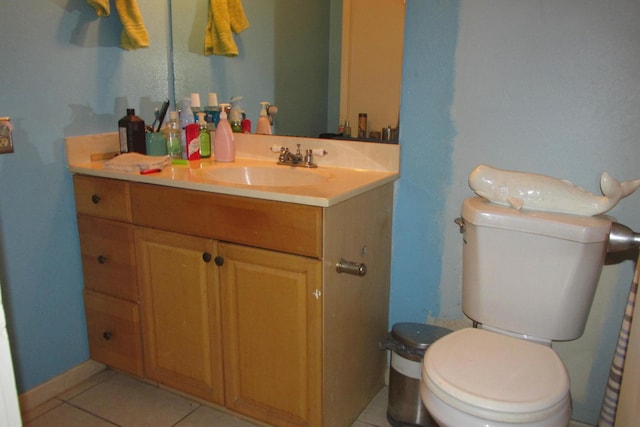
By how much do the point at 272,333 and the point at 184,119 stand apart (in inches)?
39.3

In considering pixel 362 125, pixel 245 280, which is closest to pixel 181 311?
pixel 245 280

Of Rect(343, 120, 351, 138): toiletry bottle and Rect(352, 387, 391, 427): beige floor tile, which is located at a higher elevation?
Rect(343, 120, 351, 138): toiletry bottle

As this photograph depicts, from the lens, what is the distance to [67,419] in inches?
69.8

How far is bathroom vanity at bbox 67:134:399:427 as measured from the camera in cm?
147

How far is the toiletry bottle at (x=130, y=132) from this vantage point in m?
1.95

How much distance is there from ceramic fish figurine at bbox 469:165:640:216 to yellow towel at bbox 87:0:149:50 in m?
1.30

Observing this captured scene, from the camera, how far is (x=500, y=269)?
1.47 meters

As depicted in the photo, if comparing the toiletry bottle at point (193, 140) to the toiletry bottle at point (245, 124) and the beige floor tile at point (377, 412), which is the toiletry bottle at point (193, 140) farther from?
the beige floor tile at point (377, 412)

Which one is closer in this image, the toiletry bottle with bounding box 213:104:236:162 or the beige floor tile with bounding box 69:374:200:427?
the beige floor tile with bounding box 69:374:200:427

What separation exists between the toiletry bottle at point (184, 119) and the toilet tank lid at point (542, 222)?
117 cm

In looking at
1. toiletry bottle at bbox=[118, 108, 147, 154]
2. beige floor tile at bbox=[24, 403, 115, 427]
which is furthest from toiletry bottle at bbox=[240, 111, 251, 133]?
beige floor tile at bbox=[24, 403, 115, 427]

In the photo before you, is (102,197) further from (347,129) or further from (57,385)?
(347,129)

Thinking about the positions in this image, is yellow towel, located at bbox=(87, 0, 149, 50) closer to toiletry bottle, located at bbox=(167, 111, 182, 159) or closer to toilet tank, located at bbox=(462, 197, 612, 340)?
toiletry bottle, located at bbox=(167, 111, 182, 159)

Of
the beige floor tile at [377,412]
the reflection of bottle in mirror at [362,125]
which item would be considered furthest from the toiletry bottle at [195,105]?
the beige floor tile at [377,412]
